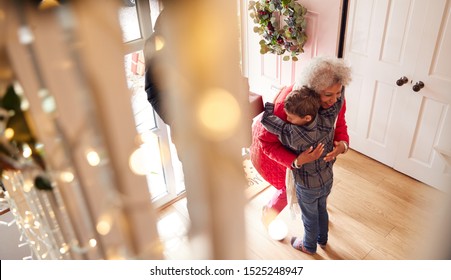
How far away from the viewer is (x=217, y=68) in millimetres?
402

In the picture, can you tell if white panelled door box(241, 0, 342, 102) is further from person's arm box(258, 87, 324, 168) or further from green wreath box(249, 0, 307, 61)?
person's arm box(258, 87, 324, 168)

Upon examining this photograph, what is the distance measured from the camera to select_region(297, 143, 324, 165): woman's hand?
1545mm

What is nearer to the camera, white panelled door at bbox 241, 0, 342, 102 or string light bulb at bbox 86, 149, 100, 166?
string light bulb at bbox 86, 149, 100, 166

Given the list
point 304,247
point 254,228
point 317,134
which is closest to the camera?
point 317,134

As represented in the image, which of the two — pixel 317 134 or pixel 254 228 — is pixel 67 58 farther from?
pixel 254 228

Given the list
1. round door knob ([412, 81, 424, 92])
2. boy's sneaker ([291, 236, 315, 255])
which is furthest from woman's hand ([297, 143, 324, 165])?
round door knob ([412, 81, 424, 92])

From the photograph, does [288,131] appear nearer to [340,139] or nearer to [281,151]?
[281,151]

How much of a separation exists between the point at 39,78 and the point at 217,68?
19 cm

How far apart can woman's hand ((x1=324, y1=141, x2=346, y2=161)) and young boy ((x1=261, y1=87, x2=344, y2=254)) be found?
2 cm

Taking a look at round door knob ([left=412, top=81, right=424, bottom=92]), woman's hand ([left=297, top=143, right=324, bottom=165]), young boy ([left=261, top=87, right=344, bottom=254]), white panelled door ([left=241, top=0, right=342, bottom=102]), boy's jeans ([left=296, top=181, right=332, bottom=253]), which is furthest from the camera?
white panelled door ([left=241, top=0, right=342, bottom=102])

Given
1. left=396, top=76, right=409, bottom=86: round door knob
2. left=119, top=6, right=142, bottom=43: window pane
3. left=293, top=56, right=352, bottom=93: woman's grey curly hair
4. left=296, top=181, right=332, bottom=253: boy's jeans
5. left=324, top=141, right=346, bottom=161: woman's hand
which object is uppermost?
left=119, top=6, right=142, bottom=43: window pane

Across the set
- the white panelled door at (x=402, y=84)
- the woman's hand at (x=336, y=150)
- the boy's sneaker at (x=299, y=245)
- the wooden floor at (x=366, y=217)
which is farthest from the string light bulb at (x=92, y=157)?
the white panelled door at (x=402, y=84)

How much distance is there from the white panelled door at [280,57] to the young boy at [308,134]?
957 mm
